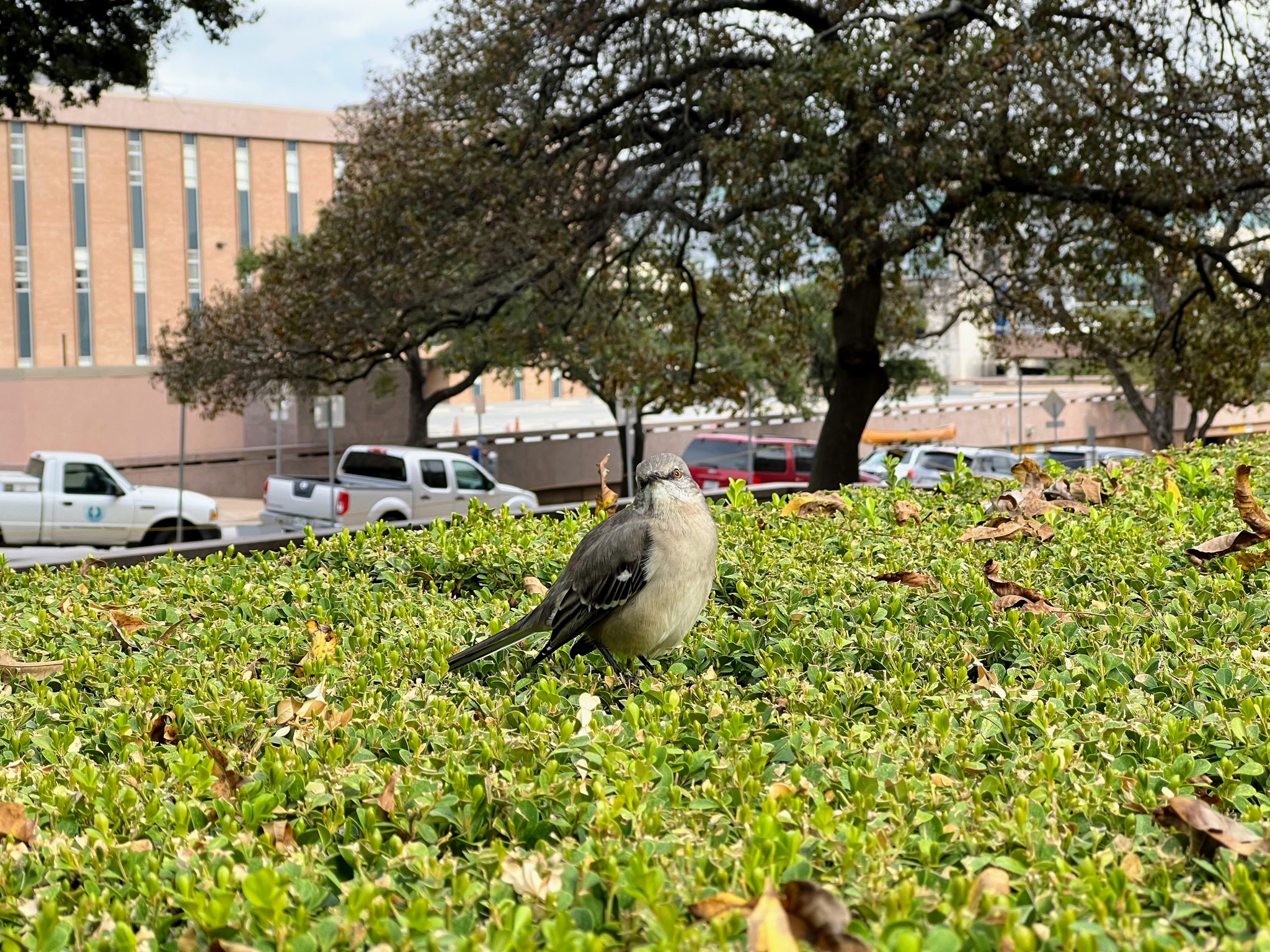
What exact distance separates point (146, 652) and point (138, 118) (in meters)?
59.2

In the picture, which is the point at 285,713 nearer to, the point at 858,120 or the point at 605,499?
the point at 605,499

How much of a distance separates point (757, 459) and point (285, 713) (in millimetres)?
30288

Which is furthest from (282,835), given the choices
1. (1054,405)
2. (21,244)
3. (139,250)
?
(139,250)

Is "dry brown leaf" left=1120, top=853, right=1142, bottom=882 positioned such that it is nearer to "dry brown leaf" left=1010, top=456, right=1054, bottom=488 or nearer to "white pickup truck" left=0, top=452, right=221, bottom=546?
"dry brown leaf" left=1010, top=456, right=1054, bottom=488

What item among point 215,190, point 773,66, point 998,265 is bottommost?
Answer: point 998,265

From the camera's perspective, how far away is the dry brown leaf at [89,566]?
20.4 ft

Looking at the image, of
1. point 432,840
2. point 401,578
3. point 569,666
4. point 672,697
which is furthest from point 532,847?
point 401,578

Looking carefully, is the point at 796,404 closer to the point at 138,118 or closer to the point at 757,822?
the point at 138,118

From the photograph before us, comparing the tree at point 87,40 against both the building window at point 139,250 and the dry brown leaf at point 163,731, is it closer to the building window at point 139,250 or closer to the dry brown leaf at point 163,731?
the dry brown leaf at point 163,731

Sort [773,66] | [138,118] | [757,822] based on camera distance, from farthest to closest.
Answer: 1. [138,118]
2. [773,66]
3. [757,822]

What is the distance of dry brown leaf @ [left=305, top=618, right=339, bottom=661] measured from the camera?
156 inches

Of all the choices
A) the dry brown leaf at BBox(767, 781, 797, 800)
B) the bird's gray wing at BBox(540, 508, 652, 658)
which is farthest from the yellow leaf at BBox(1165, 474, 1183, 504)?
the dry brown leaf at BBox(767, 781, 797, 800)

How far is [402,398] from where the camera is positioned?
139ft

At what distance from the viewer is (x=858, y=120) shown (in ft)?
50.4
